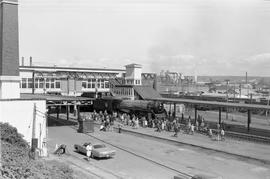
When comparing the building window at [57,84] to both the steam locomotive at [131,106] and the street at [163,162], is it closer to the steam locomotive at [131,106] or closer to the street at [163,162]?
the steam locomotive at [131,106]

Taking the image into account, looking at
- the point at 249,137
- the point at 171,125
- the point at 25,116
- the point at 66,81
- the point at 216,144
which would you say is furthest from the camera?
the point at 66,81

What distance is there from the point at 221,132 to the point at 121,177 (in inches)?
643

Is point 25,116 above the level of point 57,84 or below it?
below

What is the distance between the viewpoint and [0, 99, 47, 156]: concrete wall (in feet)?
78.9

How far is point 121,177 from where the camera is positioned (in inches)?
787

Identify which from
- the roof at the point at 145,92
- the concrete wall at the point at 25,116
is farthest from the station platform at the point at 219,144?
the roof at the point at 145,92

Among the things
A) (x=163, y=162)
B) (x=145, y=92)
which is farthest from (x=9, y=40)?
(x=145, y=92)

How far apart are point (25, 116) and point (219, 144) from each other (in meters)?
16.9

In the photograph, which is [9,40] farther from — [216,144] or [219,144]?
[219,144]

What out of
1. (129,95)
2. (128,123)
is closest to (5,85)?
(128,123)

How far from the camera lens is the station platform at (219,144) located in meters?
26.1

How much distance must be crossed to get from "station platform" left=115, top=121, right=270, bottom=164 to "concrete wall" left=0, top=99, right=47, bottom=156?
41.0 feet

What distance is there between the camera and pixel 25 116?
24.8 m

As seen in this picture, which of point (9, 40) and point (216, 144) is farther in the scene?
point (216, 144)
